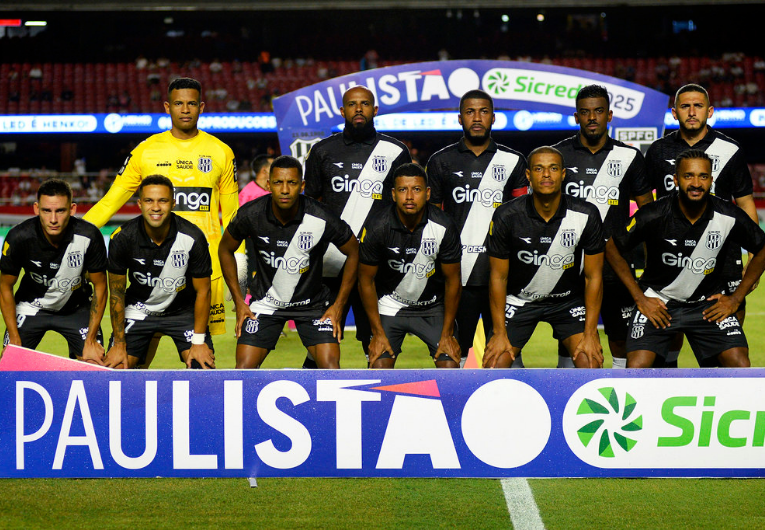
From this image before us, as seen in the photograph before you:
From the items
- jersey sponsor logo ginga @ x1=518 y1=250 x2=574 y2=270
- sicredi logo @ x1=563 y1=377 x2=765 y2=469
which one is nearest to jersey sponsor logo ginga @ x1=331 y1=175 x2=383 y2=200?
jersey sponsor logo ginga @ x1=518 y1=250 x2=574 y2=270

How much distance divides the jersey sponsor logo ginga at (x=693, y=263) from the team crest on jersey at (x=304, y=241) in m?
2.07

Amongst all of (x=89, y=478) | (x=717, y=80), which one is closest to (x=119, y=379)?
(x=89, y=478)

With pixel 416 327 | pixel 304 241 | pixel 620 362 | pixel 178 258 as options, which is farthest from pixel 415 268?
pixel 620 362

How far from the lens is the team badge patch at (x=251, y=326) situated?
5012 millimetres

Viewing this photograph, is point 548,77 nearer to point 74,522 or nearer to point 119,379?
point 119,379

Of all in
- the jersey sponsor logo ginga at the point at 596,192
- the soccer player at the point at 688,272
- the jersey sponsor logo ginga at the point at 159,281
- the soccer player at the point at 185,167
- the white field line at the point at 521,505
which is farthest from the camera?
the soccer player at the point at 185,167

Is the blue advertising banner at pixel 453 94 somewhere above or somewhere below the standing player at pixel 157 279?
above

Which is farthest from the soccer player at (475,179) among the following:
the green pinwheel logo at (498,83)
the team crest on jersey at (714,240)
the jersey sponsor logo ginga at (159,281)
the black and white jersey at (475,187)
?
→ the green pinwheel logo at (498,83)

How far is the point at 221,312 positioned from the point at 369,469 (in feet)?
6.21

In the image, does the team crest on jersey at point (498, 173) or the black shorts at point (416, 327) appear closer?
the black shorts at point (416, 327)

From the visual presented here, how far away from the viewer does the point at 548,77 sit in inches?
368

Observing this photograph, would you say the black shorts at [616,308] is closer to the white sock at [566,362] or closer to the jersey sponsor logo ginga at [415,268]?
the white sock at [566,362]

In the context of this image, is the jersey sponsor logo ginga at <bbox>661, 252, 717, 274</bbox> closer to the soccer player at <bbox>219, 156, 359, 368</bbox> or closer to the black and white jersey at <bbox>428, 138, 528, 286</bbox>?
the black and white jersey at <bbox>428, 138, 528, 286</bbox>

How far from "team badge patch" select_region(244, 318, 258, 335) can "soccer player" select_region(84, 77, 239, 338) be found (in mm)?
608
